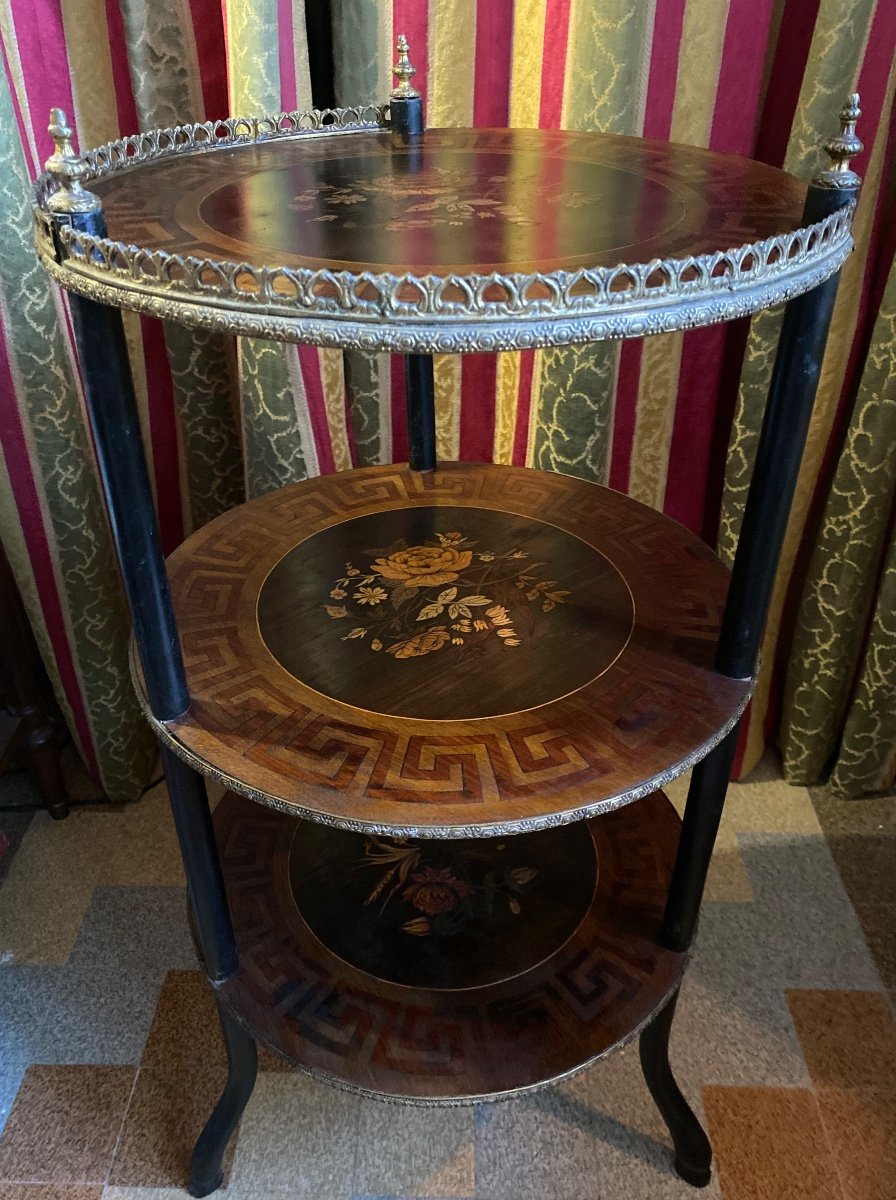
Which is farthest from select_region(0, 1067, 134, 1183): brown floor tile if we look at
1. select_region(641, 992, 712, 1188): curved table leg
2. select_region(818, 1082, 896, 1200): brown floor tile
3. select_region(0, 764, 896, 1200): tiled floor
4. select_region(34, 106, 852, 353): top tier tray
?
select_region(34, 106, 852, 353): top tier tray

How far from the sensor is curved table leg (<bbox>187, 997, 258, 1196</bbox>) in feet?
3.87

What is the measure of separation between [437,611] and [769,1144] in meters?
0.85

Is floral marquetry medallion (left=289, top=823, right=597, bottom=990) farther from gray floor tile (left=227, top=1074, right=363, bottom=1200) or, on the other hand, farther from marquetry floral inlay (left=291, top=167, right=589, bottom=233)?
marquetry floral inlay (left=291, top=167, right=589, bottom=233)

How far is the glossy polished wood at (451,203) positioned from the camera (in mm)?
725

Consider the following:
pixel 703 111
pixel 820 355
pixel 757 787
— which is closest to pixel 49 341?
pixel 703 111

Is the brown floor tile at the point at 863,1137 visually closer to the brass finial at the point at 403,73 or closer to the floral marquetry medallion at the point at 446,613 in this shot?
the floral marquetry medallion at the point at 446,613

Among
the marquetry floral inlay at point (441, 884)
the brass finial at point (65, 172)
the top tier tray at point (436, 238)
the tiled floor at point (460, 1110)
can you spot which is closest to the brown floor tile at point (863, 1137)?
the tiled floor at point (460, 1110)

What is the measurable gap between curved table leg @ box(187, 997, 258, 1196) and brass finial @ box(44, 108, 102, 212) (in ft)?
3.05

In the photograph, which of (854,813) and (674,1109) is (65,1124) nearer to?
(674,1109)

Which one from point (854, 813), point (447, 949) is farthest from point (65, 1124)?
point (854, 813)

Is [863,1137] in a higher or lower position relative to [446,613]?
lower

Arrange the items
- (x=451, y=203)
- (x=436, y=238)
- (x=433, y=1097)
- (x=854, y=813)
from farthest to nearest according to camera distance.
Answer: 1. (x=854, y=813)
2. (x=433, y=1097)
3. (x=451, y=203)
4. (x=436, y=238)

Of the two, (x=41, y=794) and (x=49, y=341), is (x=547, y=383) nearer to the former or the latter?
(x=49, y=341)

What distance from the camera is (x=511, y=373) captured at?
5.28ft
